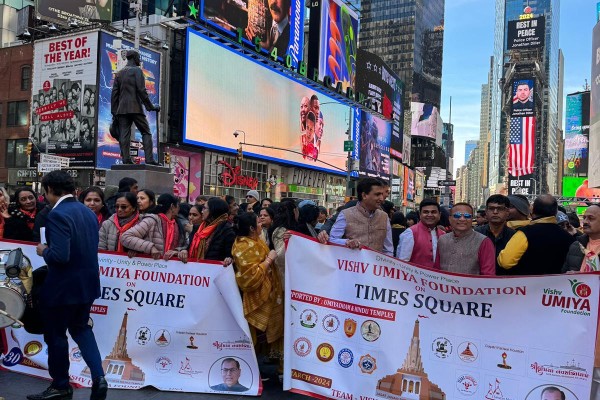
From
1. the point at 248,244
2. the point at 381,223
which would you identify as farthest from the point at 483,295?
the point at 248,244

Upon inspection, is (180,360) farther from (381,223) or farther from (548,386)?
(548,386)

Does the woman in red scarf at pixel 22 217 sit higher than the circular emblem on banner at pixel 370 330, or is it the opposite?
the woman in red scarf at pixel 22 217

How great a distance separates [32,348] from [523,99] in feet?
426

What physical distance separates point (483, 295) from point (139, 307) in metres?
3.21

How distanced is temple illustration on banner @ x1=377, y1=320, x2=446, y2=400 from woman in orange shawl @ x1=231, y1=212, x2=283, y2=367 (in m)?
1.25

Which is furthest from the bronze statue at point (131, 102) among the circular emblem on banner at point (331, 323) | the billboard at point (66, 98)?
the billboard at point (66, 98)

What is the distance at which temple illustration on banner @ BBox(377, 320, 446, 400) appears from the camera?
4371 mm

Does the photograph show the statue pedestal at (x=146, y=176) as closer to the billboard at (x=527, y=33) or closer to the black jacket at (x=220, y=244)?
the black jacket at (x=220, y=244)

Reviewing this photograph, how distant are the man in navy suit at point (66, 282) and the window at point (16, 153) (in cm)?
3445

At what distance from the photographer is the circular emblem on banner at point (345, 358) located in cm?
474

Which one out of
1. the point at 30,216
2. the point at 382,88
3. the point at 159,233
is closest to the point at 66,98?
Result: the point at 30,216

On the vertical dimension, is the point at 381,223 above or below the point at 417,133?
below

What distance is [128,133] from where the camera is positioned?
11266mm

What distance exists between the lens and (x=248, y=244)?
512 cm
